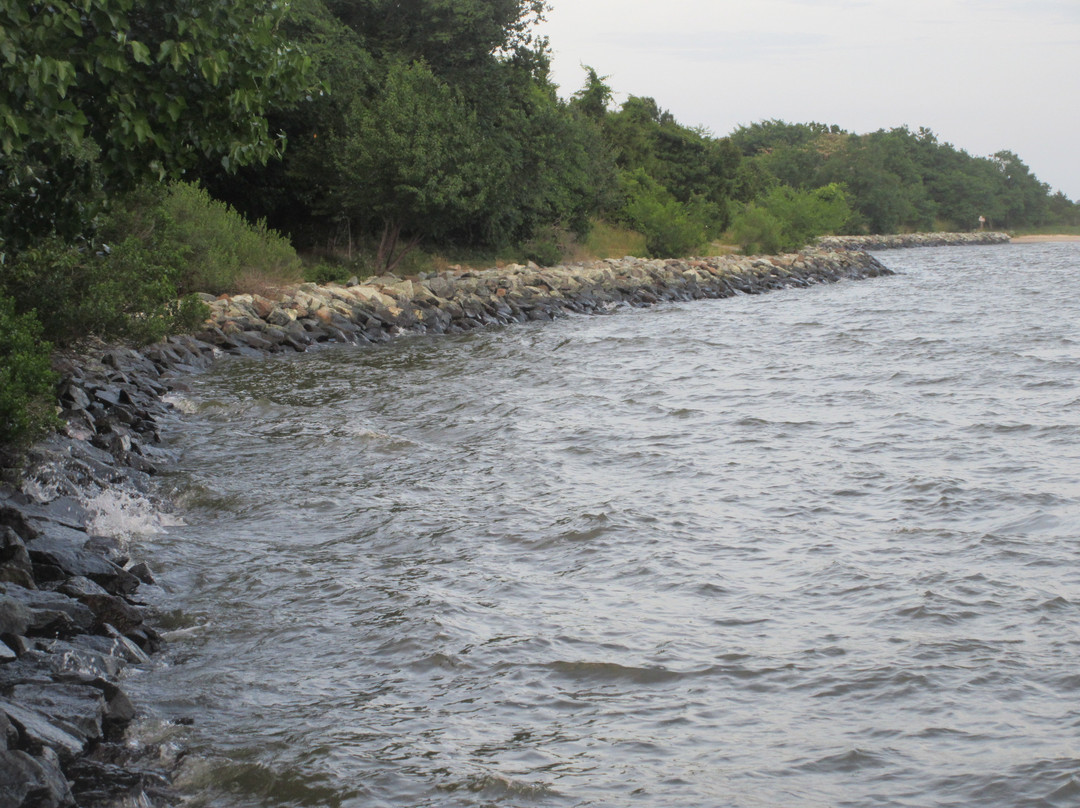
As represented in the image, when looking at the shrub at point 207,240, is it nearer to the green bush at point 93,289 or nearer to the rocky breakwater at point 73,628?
the green bush at point 93,289

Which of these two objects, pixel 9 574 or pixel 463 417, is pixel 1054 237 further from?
pixel 9 574

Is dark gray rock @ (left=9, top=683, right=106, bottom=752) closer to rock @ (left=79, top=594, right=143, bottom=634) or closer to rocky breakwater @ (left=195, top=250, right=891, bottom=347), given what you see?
rock @ (left=79, top=594, right=143, bottom=634)

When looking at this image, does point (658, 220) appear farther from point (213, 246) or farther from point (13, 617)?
point (13, 617)

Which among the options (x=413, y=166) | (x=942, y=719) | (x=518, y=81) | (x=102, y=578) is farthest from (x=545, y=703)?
(x=518, y=81)

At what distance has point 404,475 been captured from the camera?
37.0ft

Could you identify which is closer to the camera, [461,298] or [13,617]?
[13,617]

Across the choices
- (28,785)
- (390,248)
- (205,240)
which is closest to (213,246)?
(205,240)

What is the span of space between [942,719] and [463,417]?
32.4ft

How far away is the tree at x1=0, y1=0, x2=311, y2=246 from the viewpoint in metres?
5.31

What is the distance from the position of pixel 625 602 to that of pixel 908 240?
98.6 m

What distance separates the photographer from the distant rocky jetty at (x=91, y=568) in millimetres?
4852

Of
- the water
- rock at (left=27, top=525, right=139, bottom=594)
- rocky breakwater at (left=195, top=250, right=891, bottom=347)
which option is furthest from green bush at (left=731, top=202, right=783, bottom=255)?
rock at (left=27, top=525, right=139, bottom=594)

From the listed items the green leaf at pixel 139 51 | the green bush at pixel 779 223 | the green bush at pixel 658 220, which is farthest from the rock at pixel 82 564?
the green bush at pixel 779 223

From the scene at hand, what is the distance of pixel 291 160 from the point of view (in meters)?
32.2
